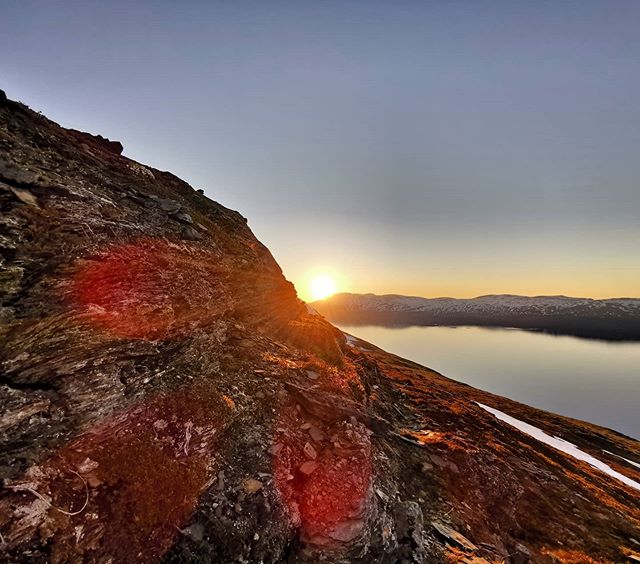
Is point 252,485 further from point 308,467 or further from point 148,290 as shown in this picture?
point 148,290

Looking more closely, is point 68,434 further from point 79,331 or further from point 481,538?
point 481,538

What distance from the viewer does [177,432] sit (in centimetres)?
1205

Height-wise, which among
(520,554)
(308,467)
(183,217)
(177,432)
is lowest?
(520,554)

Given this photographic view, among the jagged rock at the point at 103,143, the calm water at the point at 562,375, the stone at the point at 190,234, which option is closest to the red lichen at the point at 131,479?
the stone at the point at 190,234

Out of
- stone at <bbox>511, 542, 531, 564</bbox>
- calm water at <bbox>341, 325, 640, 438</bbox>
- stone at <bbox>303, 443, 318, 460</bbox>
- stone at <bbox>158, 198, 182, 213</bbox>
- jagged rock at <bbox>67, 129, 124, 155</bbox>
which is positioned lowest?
calm water at <bbox>341, 325, 640, 438</bbox>

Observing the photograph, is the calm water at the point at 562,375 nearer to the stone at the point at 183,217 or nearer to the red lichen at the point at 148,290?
the red lichen at the point at 148,290

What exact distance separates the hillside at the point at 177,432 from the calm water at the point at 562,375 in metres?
99.5

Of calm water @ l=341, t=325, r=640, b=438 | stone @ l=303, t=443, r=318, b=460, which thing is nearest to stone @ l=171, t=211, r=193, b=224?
stone @ l=303, t=443, r=318, b=460

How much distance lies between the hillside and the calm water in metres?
99.5

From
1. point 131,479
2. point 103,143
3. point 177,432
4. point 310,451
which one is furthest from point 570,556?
point 103,143

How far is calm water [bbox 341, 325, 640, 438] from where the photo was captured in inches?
3878

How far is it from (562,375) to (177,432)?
543ft

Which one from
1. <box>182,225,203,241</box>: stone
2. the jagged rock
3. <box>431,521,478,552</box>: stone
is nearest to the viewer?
<box>431,521,478,552</box>: stone

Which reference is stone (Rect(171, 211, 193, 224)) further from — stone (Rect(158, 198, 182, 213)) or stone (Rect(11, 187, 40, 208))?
stone (Rect(11, 187, 40, 208))
